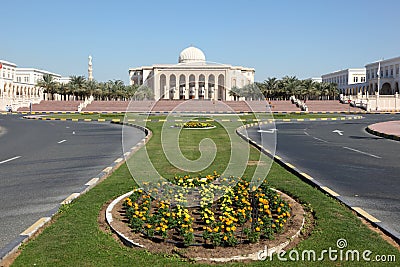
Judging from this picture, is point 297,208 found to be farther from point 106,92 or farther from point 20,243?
point 106,92

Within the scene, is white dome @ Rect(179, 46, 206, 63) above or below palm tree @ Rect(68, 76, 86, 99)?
above

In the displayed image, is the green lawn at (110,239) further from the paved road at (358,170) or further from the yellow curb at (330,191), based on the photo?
the paved road at (358,170)

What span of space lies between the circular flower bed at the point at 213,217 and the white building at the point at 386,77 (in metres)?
93.6

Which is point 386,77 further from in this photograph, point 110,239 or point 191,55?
point 110,239

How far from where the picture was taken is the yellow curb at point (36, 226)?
614 cm

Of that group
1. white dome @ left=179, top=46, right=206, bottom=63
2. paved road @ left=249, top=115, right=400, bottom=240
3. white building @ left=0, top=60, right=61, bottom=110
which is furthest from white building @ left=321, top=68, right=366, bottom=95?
paved road @ left=249, top=115, right=400, bottom=240

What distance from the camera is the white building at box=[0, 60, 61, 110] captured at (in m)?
69.6

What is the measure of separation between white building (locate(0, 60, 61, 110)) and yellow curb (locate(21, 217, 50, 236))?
195 ft

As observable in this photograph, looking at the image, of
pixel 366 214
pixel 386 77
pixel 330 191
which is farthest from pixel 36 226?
pixel 386 77

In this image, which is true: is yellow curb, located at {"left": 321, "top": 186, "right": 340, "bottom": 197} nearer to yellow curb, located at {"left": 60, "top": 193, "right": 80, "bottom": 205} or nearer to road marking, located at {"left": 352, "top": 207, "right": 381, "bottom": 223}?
road marking, located at {"left": 352, "top": 207, "right": 381, "bottom": 223}

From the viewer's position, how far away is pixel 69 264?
5066mm

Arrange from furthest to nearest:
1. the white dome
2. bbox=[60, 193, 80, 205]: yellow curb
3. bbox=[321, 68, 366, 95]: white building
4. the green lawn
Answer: bbox=[321, 68, 366, 95]: white building → the white dome → bbox=[60, 193, 80, 205]: yellow curb → the green lawn

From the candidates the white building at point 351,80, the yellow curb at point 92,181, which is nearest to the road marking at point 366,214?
the yellow curb at point 92,181

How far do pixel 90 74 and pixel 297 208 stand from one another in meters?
99.4
